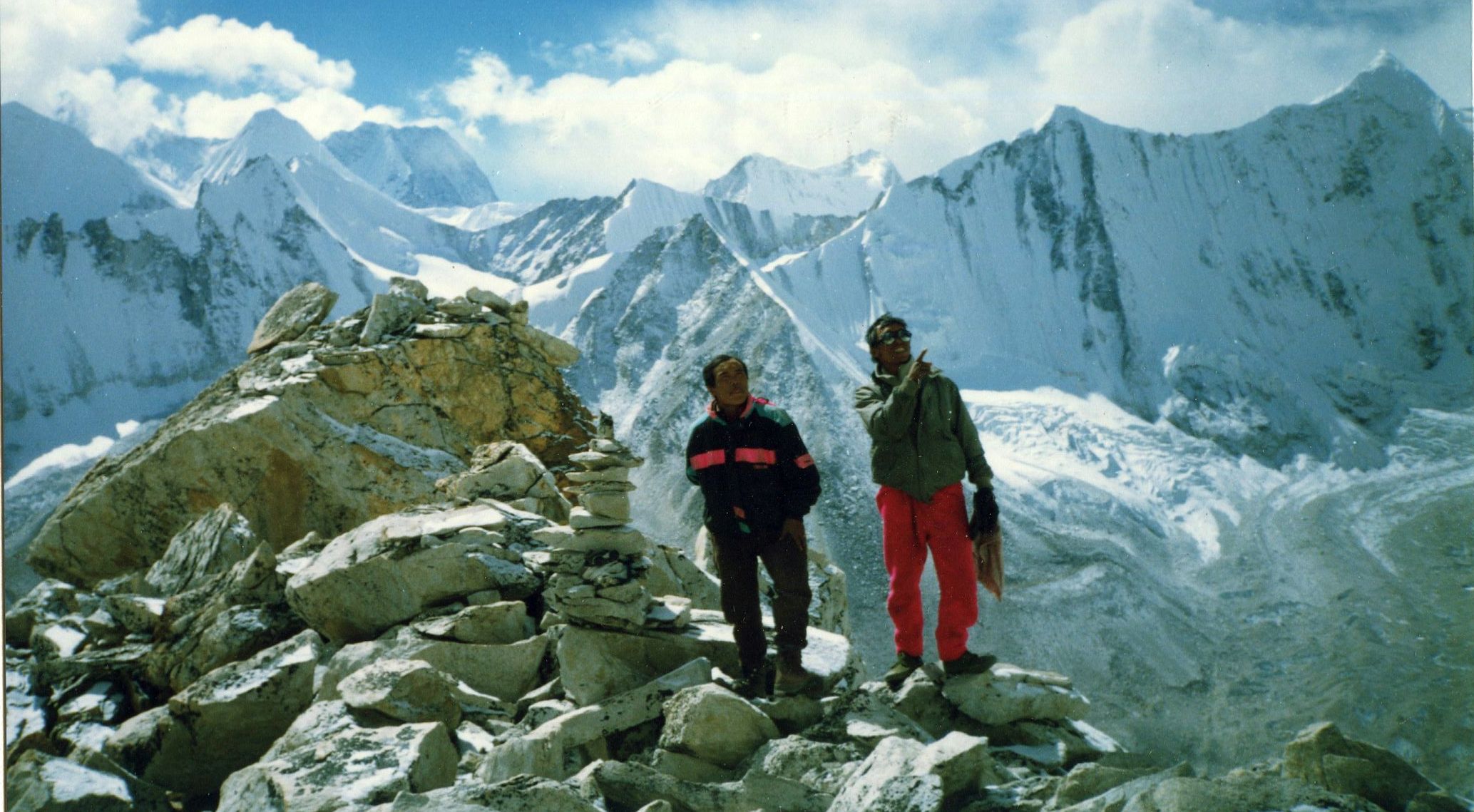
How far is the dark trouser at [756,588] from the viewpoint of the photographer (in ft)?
16.3

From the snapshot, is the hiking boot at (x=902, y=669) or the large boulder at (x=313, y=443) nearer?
the hiking boot at (x=902, y=669)

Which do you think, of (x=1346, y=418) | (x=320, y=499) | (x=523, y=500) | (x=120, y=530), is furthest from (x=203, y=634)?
(x=1346, y=418)

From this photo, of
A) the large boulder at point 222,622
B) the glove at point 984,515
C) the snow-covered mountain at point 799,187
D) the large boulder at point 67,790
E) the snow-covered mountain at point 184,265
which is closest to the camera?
the large boulder at point 67,790

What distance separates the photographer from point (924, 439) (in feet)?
15.5

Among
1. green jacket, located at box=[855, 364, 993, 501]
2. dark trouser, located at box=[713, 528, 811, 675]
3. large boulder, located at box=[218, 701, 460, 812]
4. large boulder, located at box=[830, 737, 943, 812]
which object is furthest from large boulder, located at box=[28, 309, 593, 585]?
large boulder, located at box=[830, 737, 943, 812]

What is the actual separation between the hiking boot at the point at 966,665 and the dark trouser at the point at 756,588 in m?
0.90

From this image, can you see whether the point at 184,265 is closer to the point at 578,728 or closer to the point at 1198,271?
the point at 578,728

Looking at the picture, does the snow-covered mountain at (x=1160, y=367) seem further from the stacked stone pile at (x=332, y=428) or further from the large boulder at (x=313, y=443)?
the large boulder at (x=313, y=443)

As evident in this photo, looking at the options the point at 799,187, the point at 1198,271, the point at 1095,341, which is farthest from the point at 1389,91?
the point at 799,187

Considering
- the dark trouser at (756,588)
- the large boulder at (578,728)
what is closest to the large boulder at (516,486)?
the large boulder at (578,728)

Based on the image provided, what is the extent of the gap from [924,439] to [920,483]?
0.85ft

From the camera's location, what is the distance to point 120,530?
34.0 ft

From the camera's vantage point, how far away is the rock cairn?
5555mm

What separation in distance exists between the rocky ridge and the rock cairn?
2cm
